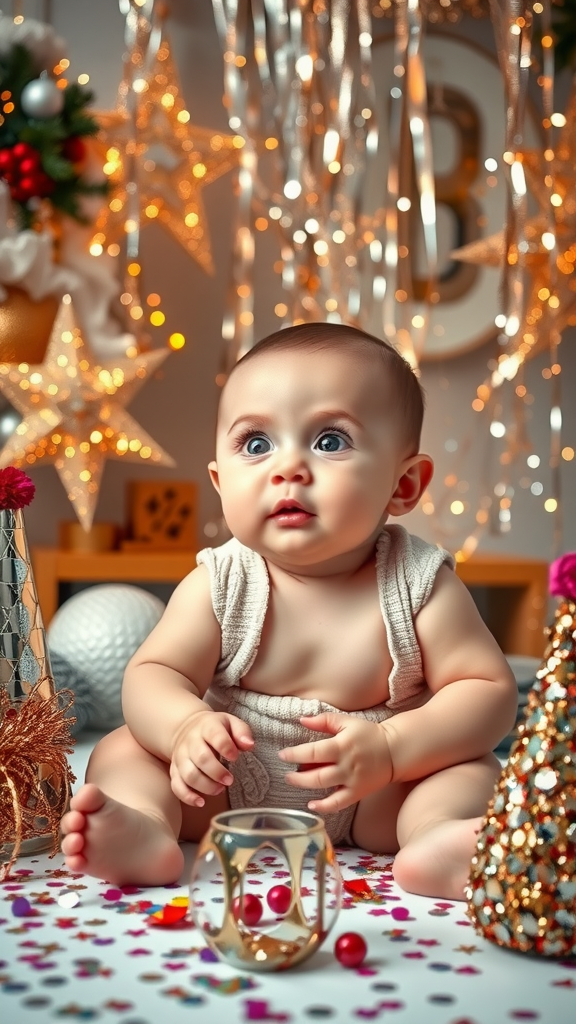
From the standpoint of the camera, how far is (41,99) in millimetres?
1942

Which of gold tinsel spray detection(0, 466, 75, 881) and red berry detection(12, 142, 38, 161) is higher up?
red berry detection(12, 142, 38, 161)

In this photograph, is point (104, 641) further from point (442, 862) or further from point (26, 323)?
point (26, 323)

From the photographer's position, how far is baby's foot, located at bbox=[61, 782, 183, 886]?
73 centimetres

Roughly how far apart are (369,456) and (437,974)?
41 centimetres

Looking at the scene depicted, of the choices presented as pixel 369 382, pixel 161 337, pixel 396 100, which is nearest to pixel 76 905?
pixel 369 382

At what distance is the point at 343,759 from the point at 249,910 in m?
0.18

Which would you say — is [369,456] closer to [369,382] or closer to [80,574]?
[369,382]

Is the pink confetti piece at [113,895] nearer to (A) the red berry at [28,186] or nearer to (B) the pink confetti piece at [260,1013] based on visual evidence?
(B) the pink confetti piece at [260,1013]

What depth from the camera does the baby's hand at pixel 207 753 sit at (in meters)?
0.79

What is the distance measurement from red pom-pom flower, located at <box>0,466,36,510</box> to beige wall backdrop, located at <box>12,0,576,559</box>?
1444 mm

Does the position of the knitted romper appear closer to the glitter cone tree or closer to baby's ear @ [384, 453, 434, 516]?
baby's ear @ [384, 453, 434, 516]

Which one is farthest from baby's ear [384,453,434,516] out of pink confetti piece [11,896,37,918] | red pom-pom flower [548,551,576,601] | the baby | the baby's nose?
pink confetti piece [11,896,37,918]

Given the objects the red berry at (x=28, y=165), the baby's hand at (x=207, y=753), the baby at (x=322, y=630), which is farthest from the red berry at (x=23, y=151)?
the baby's hand at (x=207, y=753)

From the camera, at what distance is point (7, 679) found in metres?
0.87
